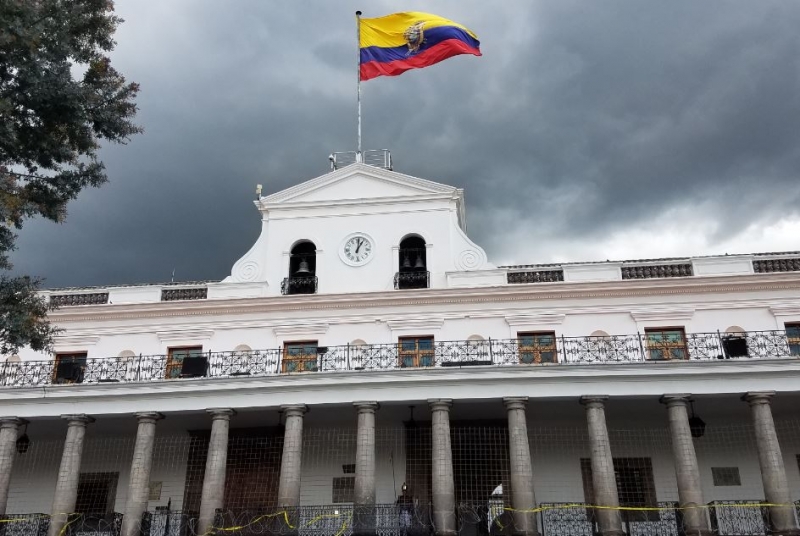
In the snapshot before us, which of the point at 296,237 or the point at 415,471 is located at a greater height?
the point at 296,237

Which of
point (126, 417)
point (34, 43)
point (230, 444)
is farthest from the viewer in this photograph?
point (230, 444)

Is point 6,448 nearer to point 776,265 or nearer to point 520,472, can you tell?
point 520,472

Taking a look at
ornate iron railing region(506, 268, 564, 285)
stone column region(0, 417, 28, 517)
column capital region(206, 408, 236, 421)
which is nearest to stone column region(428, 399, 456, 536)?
column capital region(206, 408, 236, 421)

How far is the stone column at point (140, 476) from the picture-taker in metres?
19.8

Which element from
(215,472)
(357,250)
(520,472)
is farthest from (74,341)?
(520,472)

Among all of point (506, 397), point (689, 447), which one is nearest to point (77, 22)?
point (506, 397)

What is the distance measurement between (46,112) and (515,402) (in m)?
13.5

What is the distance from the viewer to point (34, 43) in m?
12.9

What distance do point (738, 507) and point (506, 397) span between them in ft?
22.9

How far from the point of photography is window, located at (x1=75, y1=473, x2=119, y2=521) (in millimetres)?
23969

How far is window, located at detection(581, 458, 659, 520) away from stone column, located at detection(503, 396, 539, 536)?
153 inches

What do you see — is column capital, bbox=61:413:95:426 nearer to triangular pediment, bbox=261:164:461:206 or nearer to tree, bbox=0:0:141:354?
tree, bbox=0:0:141:354

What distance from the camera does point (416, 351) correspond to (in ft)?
78.3

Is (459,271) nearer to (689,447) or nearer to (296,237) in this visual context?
(296,237)
